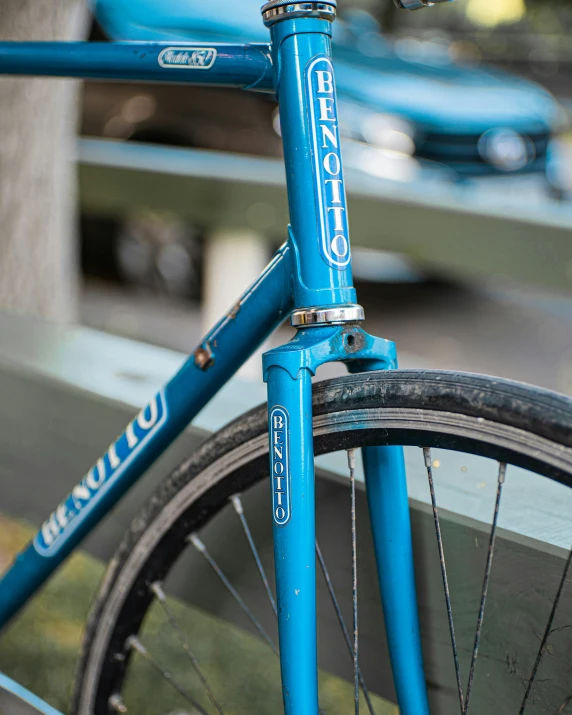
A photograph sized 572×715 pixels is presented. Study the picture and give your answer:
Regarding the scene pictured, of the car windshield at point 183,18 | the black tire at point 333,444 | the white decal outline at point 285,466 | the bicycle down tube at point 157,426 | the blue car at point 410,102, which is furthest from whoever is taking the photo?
the car windshield at point 183,18

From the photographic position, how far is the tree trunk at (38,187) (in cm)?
272

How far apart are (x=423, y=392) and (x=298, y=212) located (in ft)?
0.84

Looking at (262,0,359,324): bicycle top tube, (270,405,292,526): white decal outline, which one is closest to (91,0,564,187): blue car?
(262,0,359,324): bicycle top tube

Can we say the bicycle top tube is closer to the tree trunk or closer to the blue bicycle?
the blue bicycle

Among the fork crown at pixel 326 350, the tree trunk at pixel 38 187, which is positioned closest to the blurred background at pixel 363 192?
the tree trunk at pixel 38 187

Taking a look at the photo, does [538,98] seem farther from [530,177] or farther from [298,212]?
[298,212]

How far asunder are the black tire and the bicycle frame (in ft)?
0.19

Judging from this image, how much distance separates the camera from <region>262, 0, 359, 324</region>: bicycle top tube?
3.19 ft

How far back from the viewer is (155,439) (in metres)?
1.25

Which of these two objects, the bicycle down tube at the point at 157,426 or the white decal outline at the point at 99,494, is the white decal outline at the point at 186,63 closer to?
the bicycle down tube at the point at 157,426

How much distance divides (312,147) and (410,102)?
166 inches

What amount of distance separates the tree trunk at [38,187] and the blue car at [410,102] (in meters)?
2.13

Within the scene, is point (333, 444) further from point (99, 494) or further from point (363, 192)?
point (363, 192)

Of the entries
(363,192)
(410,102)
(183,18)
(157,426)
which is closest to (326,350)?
(157,426)
